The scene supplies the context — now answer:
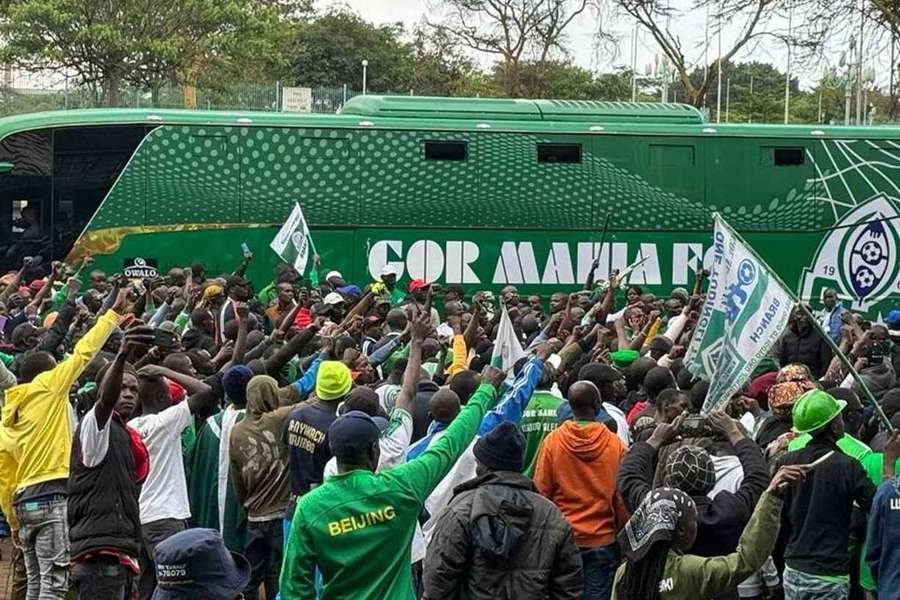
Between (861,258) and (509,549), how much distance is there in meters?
15.3

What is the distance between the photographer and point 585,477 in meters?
7.78

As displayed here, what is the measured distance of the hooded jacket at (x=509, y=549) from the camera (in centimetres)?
611

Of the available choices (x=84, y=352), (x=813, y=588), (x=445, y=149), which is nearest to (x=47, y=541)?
(x=84, y=352)

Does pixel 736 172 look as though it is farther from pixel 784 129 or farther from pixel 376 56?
pixel 376 56

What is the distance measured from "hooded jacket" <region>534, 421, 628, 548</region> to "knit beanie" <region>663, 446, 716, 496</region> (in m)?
1.51

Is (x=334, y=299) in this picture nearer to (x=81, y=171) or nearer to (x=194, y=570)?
(x=81, y=171)

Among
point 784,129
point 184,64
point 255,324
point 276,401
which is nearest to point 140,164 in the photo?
point 255,324

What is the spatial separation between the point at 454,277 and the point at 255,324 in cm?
765

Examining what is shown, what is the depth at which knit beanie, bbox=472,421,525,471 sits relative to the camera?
6.25 m

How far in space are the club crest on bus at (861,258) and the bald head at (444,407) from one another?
1299 centimetres

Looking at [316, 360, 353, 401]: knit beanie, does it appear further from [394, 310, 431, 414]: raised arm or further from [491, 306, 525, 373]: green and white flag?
[491, 306, 525, 373]: green and white flag

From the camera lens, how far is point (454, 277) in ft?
64.7

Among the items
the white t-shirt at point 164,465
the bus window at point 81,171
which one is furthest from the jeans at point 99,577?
the bus window at point 81,171

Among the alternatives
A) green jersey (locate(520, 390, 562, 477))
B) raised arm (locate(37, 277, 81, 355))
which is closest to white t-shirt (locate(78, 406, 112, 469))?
green jersey (locate(520, 390, 562, 477))
